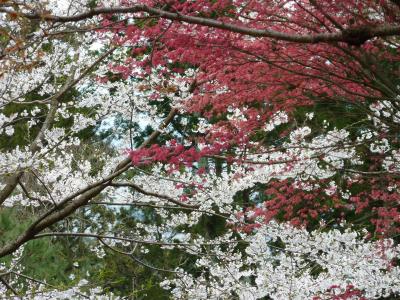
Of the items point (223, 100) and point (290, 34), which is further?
point (223, 100)

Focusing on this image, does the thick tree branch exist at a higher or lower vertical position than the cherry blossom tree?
lower

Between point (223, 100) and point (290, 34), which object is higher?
point (223, 100)

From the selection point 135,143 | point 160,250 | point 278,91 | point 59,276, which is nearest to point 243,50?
point 278,91

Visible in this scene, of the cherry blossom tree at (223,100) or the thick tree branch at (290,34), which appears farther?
the cherry blossom tree at (223,100)

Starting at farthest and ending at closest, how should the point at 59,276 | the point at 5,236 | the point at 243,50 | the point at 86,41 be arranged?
the point at 59,276, the point at 5,236, the point at 86,41, the point at 243,50

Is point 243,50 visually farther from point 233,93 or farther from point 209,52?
point 233,93

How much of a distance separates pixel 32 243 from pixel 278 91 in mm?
5194

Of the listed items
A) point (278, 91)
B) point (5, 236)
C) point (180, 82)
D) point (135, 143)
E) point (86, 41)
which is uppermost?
point (135, 143)

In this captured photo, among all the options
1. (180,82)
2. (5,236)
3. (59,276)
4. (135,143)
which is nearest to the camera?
(180,82)

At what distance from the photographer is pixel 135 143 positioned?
14.9m

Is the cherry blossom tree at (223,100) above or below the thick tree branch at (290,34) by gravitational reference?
above

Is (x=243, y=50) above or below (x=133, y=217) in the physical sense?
below

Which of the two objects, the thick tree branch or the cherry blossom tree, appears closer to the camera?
the thick tree branch

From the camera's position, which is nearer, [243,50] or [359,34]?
[359,34]
